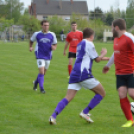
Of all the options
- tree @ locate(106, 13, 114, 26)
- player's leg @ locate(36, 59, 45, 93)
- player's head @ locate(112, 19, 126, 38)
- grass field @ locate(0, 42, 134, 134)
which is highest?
tree @ locate(106, 13, 114, 26)

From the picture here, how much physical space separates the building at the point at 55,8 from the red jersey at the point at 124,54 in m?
78.2

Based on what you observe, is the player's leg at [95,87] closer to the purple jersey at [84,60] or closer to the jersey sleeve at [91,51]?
the purple jersey at [84,60]

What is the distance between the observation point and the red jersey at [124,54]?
5.55 m

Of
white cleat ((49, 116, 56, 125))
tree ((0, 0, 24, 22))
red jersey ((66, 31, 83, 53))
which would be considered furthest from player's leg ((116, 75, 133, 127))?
tree ((0, 0, 24, 22))

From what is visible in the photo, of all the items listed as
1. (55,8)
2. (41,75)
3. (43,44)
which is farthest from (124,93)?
(55,8)

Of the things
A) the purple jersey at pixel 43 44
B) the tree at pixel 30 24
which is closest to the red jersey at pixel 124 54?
the purple jersey at pixel 43 44

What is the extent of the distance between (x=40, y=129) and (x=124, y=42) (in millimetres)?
2048

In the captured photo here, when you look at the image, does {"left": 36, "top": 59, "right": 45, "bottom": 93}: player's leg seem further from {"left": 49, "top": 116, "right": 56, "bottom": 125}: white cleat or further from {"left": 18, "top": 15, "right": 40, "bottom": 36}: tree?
{"left": 18, "top": 15, "right": 40, "bottom": 36}: tree

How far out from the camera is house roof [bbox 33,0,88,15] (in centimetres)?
8431

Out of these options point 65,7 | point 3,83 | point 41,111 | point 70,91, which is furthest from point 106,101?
point 65,7

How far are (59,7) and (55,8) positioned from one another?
1.11m

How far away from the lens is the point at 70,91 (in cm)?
585

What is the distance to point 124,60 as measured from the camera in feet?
18.6

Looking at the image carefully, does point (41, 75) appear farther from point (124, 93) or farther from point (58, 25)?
point (58, 25)
